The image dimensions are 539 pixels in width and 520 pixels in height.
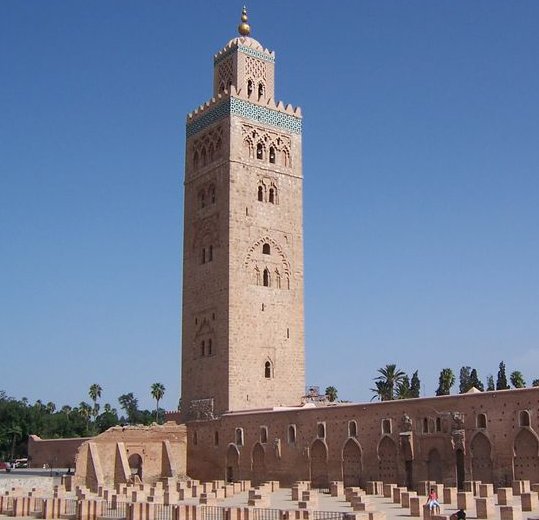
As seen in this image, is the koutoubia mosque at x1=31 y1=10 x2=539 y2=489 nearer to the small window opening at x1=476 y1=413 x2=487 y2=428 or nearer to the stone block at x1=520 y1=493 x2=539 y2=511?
the small window opening at x1=476 y1=413 x2=487 y2=428

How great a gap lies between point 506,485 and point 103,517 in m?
10.2

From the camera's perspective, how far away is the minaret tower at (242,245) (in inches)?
1237

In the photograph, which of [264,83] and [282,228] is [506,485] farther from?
[264,83]

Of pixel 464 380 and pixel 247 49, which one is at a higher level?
pixel 247 49

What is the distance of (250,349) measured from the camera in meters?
31.3

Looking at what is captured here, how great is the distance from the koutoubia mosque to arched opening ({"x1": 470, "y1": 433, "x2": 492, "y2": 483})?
1.18 m

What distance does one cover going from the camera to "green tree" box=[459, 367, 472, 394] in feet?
172

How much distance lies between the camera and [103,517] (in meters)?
19.5

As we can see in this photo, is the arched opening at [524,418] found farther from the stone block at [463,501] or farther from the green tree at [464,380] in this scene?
the green tree at [464,380]

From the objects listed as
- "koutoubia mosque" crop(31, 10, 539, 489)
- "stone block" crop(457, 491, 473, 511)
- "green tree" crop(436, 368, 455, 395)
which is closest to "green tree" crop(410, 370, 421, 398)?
"green tree" crop(436, 368, 455, 395)

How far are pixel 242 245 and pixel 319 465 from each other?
924 cm

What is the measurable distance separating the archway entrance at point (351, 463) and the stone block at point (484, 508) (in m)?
8.33

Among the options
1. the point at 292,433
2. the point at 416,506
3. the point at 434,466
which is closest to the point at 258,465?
the point at 292,433

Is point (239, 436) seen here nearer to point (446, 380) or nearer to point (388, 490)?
Answer: point (388, 490)
